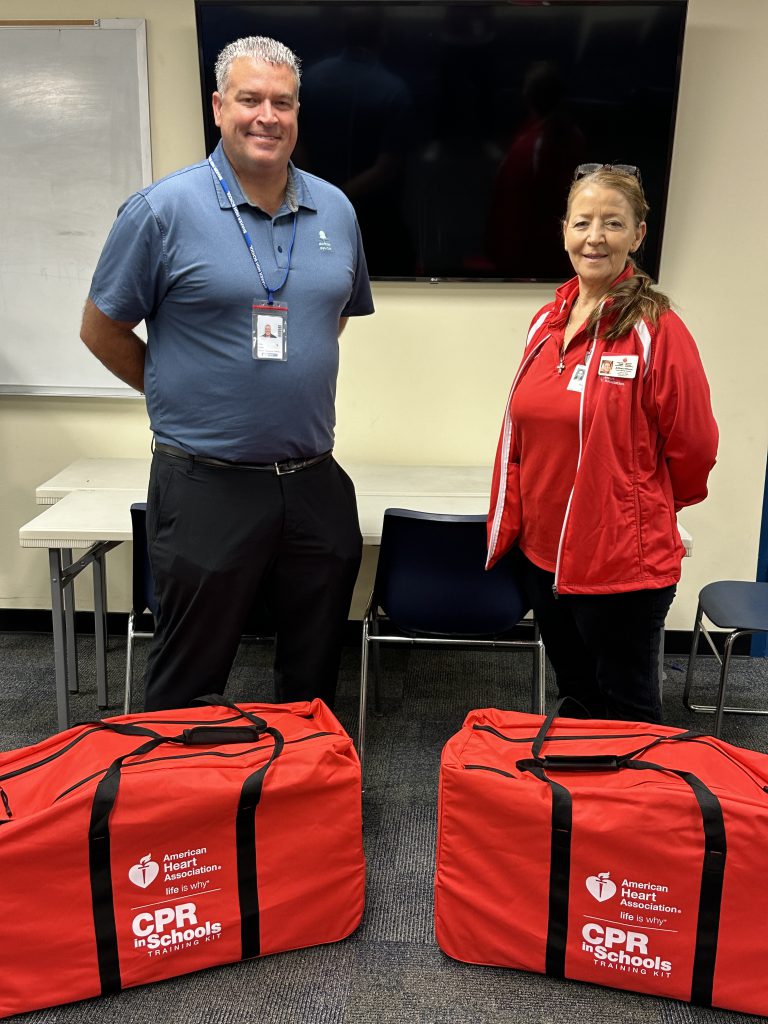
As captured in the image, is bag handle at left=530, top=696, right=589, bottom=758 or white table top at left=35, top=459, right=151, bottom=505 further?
white table top at left=35, top=459, right=151, bottom=505

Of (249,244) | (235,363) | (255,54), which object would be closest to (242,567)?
(235,363)

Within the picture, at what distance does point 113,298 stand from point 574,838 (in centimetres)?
145

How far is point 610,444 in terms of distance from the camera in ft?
6.07

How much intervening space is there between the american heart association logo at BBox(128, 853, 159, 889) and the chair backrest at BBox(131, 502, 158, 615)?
844mm

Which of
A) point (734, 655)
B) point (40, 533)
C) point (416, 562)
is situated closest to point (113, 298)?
point (40, 533)

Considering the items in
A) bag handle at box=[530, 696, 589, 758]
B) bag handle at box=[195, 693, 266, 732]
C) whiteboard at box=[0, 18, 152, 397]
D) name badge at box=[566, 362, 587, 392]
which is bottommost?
bag handle at box=[195, 693, 266, 732]

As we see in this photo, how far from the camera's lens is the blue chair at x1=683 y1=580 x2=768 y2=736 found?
8.48ft

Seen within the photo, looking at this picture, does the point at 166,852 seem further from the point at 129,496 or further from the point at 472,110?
the point at 472,110

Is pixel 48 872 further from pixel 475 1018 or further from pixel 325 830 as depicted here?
pixel 475 1018

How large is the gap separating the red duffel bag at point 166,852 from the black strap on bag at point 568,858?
1.32 feet

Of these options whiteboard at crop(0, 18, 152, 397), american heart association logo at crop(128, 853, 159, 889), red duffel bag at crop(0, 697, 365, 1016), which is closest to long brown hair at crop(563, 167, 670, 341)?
red duffel bag at crop(0, 697, 365, 1016)

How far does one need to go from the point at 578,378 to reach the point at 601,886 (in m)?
1.01

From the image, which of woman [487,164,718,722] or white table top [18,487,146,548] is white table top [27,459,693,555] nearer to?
white table top [18,487,146,548]

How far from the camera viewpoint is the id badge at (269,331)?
6.38 ft
